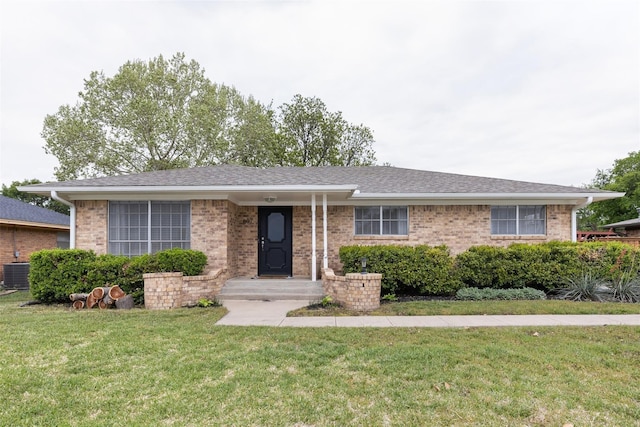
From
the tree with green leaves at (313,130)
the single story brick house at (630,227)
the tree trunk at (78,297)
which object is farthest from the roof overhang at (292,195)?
the single story brick house at (630,227)

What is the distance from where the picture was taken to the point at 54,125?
66.9 feet

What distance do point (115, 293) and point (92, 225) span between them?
8.93 feet

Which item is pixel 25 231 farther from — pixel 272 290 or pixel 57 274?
pixel 272 290

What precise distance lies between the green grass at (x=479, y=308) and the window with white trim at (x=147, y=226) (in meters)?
4.39

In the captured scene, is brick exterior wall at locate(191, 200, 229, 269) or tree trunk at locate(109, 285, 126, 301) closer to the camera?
tree trunk at locate(109, 285, 126, 301)

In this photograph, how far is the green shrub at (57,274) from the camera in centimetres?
847

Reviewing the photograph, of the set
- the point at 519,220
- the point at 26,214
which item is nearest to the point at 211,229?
the point at 519,220

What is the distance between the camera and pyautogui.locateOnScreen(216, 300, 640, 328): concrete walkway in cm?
624

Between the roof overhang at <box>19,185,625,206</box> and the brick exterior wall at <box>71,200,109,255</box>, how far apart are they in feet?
0.73

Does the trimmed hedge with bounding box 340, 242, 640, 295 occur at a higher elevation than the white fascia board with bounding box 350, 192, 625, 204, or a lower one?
lower

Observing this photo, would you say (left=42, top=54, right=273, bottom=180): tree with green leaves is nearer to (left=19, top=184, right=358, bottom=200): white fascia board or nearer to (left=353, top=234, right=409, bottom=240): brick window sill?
(left=19, top=184, right=358, bottom=200): white fascia board

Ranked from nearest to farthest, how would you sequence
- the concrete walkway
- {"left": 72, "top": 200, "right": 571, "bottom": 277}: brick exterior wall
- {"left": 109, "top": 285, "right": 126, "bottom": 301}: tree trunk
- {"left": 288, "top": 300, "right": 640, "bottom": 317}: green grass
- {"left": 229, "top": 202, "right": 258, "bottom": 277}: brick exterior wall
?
the concrete walkway
{"left": 288, "top": 300, "right": 640, "bottom": 317}: green grass
{"left": 109, "top": 285, "right": 126, "bottom": 301}: tree trunk
{"left": 72, "top": 200, "right": 571, "bottom": 277}: brick exterior wall
{"left": 229, "top": 202, "right": 258, "bottom": 277}: brick exterior wall

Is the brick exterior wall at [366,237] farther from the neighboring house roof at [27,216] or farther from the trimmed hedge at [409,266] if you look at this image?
the neighboring house roof at [27,216]

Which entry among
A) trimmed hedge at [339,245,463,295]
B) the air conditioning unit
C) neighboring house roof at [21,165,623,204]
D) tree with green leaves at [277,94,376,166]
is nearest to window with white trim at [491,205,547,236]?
neighboring house roof at [21,165,623,204]
